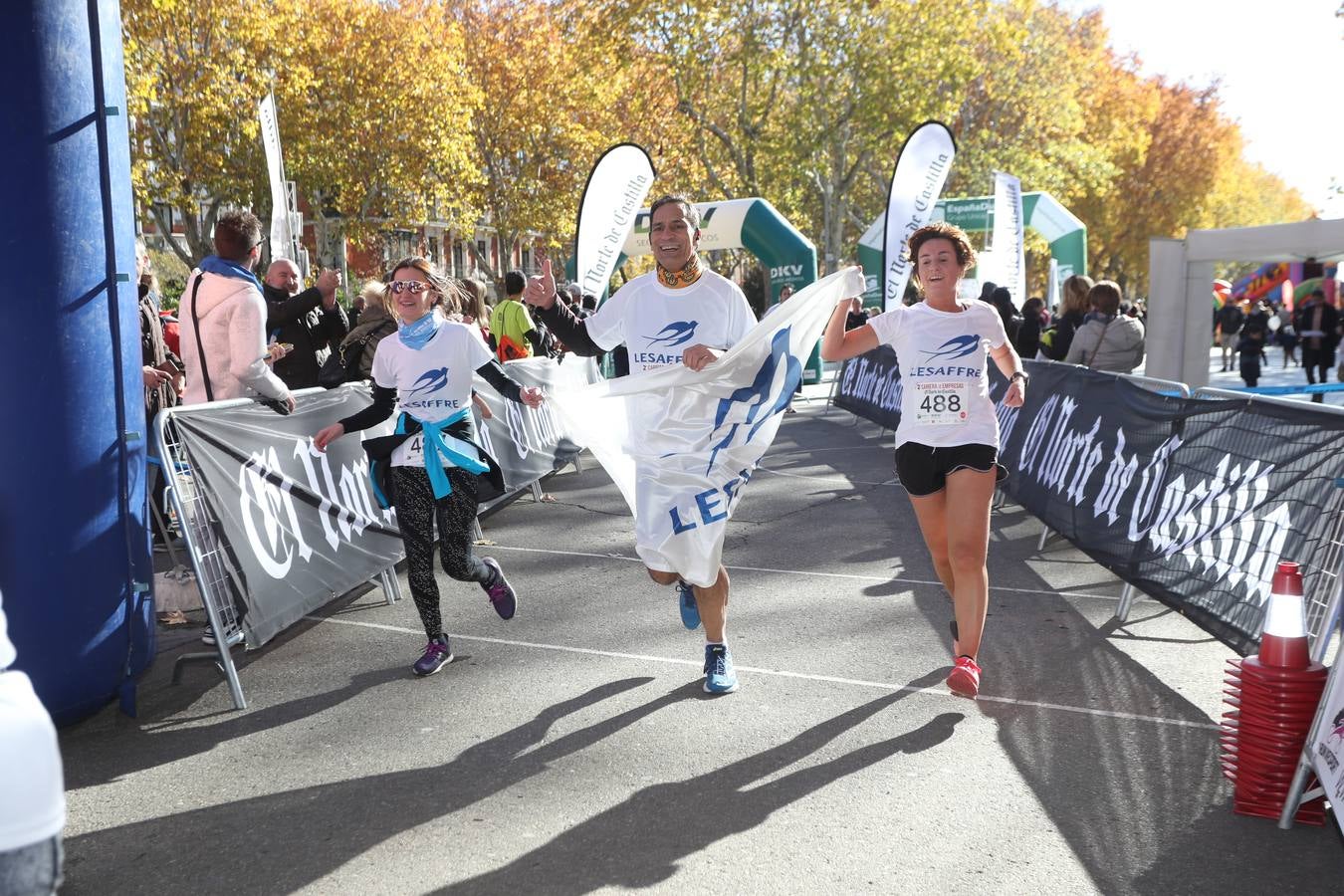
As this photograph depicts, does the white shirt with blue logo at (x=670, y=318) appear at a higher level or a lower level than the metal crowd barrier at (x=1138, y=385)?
higher

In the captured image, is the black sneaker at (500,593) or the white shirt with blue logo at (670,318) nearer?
the white shirt with blue logo at (670,318)

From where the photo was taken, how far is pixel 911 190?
14789mm

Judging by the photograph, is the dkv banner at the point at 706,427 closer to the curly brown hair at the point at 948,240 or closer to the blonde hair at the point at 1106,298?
the curly brown hair at the point at 948,240

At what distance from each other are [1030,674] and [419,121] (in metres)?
29.8

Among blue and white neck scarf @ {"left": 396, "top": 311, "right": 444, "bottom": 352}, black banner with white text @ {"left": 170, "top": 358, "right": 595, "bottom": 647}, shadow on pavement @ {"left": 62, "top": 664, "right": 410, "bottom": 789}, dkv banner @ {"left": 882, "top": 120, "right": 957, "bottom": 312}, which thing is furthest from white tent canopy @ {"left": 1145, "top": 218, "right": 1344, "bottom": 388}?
shadow on pavement @ {"left": 62, "top": 664, "right": 410, "bottom": 789}

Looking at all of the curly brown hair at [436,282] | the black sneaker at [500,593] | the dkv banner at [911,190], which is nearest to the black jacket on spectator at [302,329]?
the curly brown hair at [436,282]

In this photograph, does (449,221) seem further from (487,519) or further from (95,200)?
(95,200)

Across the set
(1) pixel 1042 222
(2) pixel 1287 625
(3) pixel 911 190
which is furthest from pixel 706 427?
(1) pixel 1042 222

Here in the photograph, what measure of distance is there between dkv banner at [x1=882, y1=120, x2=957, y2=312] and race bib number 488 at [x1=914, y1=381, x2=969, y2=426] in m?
9.85

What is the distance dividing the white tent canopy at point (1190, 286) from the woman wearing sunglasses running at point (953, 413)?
953cm

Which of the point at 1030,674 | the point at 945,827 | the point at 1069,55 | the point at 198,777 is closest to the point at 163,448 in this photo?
the point at 198,777

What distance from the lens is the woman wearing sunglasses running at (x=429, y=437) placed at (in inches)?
211

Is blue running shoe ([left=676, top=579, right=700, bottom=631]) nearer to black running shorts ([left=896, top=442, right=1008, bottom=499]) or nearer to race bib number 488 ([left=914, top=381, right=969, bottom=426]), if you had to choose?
black running shorts ([left=896, top=442, right=1008, bottom=499])

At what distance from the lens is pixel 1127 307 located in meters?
16.8
